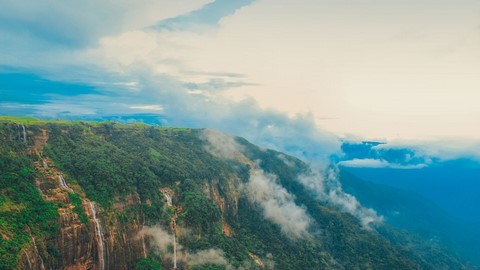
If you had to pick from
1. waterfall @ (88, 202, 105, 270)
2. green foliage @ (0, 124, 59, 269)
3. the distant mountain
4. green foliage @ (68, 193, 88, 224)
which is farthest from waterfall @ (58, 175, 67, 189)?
waterfall @ (88, 202, 105, 270)

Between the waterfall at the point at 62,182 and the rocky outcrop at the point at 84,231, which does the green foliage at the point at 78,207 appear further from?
the waterfall at the point at 62,182

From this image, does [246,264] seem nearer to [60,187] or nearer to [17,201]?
[60,187]

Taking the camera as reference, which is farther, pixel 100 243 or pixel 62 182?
pixel 62 182

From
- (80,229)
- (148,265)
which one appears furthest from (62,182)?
(148,265)

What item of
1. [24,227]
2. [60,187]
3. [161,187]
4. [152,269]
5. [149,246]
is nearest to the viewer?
[24,227]

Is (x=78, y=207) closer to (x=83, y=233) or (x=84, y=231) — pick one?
(x=84, y=231)

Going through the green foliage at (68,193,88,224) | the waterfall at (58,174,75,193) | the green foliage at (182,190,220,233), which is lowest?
the green foliage at (182,190,220,233)

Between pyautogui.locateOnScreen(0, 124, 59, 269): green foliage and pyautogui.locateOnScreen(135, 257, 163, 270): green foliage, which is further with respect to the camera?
pyautogui.locateOnScreen(135, 257, 163, 270): green foliage

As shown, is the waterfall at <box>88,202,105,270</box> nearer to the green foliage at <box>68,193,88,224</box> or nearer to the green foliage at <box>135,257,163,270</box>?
the green foliage at <box>68,193,88,224</box>

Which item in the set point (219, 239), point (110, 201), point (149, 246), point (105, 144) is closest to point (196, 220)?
point (219, 239)

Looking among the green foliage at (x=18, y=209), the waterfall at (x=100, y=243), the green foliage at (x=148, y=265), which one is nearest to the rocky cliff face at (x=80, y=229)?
the waterfall at (x=100, y=243)

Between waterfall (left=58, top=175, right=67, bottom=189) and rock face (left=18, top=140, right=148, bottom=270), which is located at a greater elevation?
waterfall (left=58, top=175, right=67, bottom=189)
